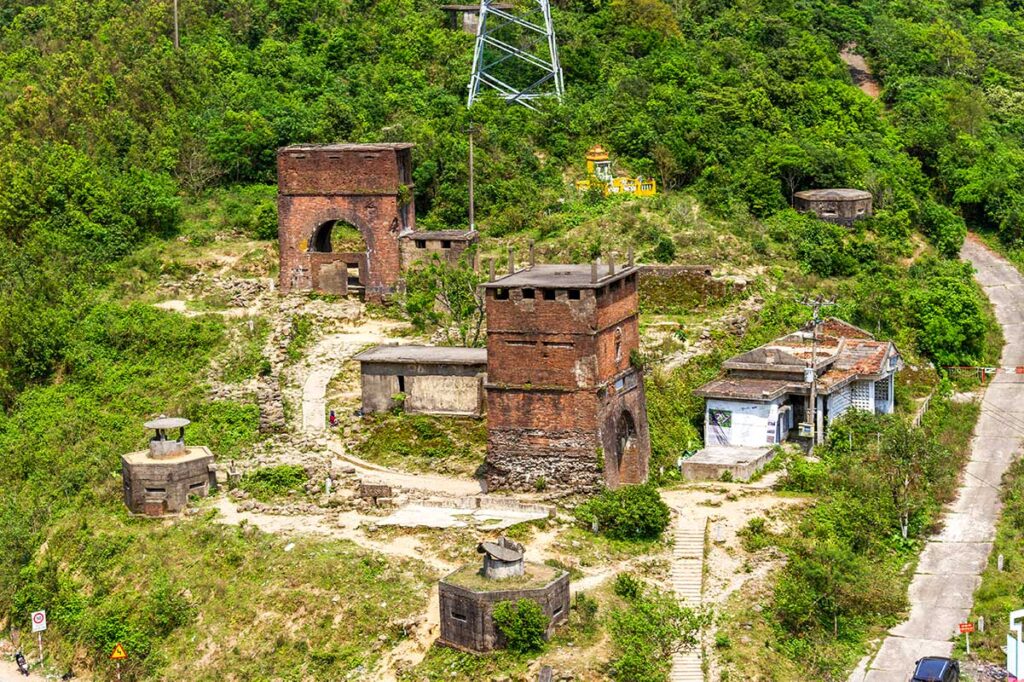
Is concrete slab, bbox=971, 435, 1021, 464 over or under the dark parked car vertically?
over

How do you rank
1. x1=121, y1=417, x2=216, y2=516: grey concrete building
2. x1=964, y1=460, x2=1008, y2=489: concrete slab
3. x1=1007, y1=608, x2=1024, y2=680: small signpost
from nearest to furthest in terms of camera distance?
x1=1007, y1=608, x2=1024, y2=680: small signpost, x1=121, y1=417, x2=216, y2=516: grey concrete building, x1=964, y1=460, x2=1008, y2=489: concrete slab

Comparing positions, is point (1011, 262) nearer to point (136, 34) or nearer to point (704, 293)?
point (704, 293)

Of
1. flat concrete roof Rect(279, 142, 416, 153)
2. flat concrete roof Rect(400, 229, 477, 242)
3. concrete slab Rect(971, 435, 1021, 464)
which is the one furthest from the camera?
flat concrete roof Rect(400, 229, 477, 242)

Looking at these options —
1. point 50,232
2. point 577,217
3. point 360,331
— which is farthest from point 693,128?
point 50,232

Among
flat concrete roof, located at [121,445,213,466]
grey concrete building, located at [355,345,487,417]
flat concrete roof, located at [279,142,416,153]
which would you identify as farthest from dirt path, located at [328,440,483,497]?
flat concrete roof, located at [279,142,416,153]

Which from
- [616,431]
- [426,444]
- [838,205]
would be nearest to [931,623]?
[616,431]

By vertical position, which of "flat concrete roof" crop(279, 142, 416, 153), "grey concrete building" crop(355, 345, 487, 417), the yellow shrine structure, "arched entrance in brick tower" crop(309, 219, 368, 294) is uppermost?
"flat concrete roof" crop(279, 142, 416, 153)

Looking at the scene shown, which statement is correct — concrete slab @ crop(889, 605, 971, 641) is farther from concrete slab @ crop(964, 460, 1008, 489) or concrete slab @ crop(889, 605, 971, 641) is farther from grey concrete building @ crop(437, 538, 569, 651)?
concrete slab @ crop(964, 460, 1008, 489)
